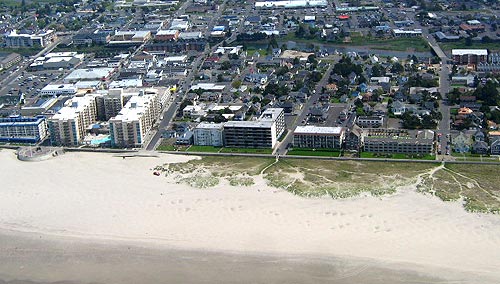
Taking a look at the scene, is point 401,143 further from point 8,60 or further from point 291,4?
point 291,4

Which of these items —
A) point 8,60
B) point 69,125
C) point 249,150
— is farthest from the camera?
point 8,60

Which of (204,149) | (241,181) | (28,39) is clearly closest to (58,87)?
(204,149)

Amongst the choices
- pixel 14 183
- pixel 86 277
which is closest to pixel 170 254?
pixel 86 277

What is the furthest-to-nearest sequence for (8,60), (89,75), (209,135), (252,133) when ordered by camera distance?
(8,60) < (89,75) < (209,135) < (252,133)

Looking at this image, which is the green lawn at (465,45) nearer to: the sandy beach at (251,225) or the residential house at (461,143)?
the residential house at (461,143)

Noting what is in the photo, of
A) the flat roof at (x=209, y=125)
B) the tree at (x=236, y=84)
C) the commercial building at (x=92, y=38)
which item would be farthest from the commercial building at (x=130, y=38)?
the flat roof at (x=209, y=125)

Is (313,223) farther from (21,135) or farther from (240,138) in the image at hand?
(21,135)
